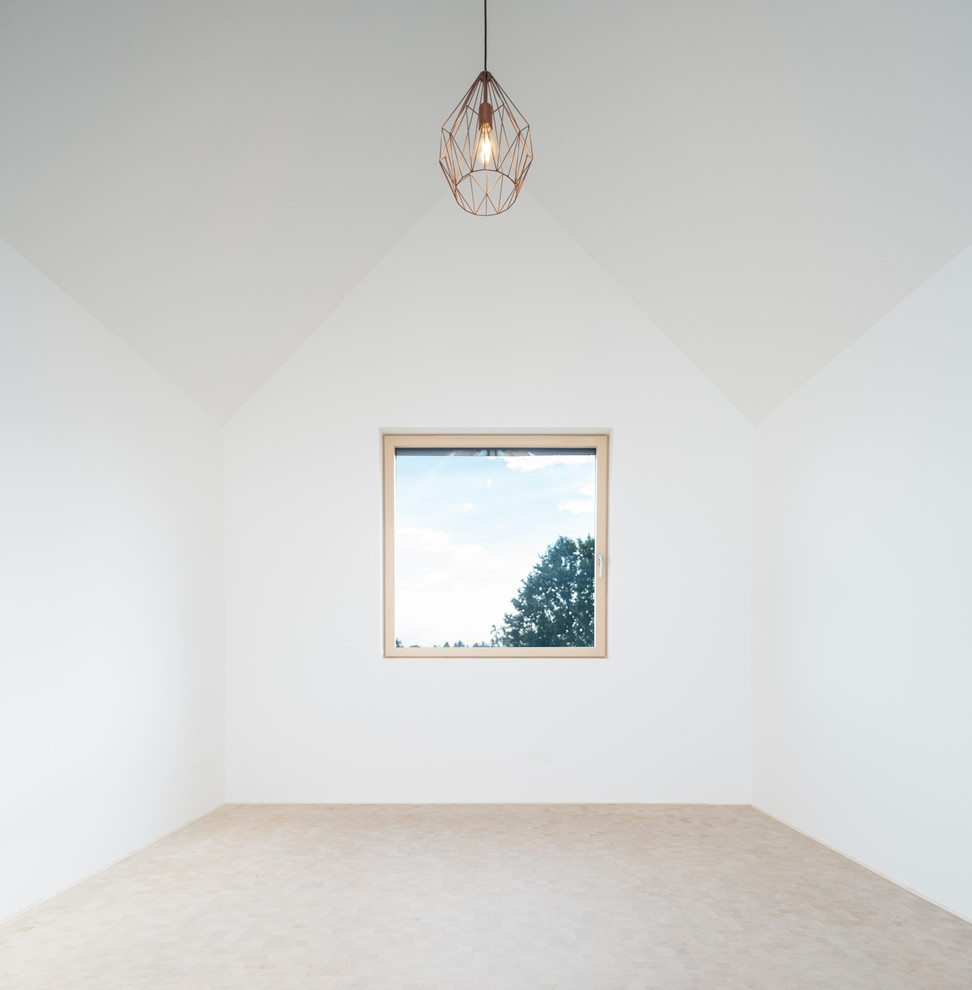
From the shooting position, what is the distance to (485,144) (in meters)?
2.12

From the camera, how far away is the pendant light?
84.7 inches

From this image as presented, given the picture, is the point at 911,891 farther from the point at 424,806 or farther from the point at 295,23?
the point at 295,23

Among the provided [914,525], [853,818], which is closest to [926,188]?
[914,525]

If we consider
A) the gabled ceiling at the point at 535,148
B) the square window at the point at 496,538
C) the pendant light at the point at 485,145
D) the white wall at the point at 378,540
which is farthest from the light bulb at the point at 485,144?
the square window at the point at 496,538

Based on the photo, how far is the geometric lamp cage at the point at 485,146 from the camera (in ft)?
7.07

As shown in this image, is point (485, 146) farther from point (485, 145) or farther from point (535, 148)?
point (535, 148)

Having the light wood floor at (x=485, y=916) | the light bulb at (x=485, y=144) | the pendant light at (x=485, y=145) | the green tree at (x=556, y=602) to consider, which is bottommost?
the light wood floor at (x=485, y=916)

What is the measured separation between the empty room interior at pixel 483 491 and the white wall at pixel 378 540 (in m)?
0.02

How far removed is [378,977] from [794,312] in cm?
299

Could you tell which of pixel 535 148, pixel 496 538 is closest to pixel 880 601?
pixel 496 538

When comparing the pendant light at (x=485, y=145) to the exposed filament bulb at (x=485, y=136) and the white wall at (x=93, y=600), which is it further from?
the white wall at (x=93, y=600)

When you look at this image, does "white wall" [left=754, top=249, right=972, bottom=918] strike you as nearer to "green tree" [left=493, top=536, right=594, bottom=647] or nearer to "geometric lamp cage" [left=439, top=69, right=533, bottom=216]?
"green tree" [left=493, top=536, right=594, bottom=647]

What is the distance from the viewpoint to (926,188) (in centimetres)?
236

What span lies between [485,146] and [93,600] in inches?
92.1
